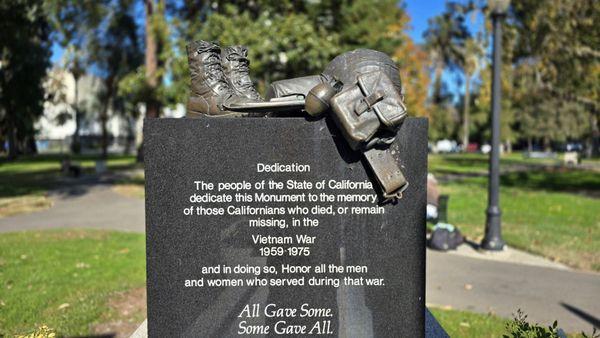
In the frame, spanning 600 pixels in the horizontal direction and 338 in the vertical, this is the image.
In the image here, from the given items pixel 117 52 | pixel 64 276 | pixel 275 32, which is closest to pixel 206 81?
pixel 64 276

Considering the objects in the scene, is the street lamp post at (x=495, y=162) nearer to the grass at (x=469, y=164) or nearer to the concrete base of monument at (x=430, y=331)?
the concrete base of monument at (x=430, y=331)

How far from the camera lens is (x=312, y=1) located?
15.5m

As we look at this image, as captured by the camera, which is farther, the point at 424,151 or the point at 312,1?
the point at 312,1

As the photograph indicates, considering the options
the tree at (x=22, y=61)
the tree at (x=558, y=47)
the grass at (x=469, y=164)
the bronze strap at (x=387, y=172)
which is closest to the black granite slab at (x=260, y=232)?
the bronze strap at (x=387, y=172)

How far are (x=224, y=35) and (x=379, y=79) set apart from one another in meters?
11.8

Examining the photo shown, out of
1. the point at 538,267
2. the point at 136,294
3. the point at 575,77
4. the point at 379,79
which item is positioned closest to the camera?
the point at 379,79

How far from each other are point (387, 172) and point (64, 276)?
5.86m

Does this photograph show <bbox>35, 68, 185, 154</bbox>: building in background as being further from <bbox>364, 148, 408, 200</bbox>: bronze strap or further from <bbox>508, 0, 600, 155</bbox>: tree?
<bbox>364, 148, 408, 200</bbox>: bronze strap

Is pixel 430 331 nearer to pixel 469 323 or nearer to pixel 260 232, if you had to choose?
pixel 260 232

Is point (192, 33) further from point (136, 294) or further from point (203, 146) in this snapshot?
point (203, 146)

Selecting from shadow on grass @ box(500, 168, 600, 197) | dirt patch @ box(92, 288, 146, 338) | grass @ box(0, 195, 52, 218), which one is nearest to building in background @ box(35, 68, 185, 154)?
grass @ box(0, 195, 52, 218)

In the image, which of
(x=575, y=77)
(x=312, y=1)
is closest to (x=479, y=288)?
(x=312, y=1)

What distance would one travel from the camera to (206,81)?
130 inches

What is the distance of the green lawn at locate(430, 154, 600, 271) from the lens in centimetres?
885
